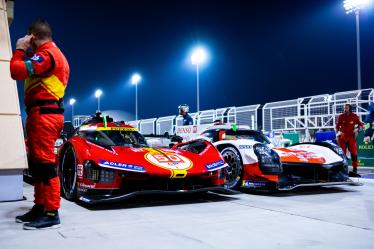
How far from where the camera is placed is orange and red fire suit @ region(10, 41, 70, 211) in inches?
144

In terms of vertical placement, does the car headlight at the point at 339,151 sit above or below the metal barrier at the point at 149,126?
below

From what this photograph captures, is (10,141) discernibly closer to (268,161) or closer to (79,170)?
(79,170)

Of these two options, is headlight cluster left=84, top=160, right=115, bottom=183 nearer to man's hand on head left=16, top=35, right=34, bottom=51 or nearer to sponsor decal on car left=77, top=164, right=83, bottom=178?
sponsor decal on car left=77, top=164, right=83, bottom=178

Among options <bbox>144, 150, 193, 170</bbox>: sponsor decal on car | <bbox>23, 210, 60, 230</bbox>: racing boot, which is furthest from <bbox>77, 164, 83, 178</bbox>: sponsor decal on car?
<bbox>23, 210, 60, 230</bbox>: racing boot

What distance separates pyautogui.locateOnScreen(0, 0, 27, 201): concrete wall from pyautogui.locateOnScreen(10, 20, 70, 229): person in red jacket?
3.81ft

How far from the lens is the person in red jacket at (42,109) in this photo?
3.63 meters

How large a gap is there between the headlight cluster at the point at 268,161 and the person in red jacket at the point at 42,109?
297 centimetres

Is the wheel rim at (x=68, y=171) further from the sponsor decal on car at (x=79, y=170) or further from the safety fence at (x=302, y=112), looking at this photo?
the safety fence at (x=302, y=112)

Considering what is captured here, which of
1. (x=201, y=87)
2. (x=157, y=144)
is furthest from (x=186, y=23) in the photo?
(x=157, y=144)

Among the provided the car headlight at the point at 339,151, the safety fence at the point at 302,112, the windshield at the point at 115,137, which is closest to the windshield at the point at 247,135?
the car headlight at the point at 339,151

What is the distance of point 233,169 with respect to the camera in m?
6.26

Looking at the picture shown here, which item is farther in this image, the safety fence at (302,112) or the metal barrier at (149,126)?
the metal barrier at (149,126)

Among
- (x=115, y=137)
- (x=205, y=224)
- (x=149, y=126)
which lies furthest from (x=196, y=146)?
(x=149, y=126)

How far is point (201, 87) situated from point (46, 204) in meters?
46.3
